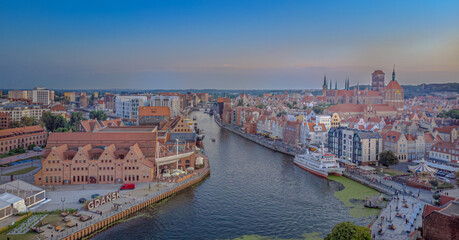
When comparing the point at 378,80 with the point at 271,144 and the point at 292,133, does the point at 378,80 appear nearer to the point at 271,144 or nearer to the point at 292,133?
the point at 292,133

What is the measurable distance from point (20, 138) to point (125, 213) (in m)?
41.1

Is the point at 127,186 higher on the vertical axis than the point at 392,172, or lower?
lower

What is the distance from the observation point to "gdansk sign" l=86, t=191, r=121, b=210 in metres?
30.6

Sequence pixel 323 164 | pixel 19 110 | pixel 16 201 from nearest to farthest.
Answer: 1. pixel 16 201
2. pixel 323 164
3. pixel 19 110

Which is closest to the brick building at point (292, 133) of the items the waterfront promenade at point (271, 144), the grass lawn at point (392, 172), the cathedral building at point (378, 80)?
the waterfront promenade at point (271, 144)

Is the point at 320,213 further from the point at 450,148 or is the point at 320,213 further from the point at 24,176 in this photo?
the point at 24,176

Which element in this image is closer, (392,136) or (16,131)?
(392,136)

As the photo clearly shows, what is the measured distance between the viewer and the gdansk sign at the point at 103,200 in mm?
30597

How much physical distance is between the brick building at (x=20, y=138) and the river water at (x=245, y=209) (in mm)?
36208

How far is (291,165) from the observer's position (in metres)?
53.6

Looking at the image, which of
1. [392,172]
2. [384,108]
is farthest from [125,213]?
[384,108]

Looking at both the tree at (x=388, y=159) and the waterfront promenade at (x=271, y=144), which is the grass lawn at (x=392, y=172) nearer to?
the tree at (x=388, y=159)

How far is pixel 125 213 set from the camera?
31.3m

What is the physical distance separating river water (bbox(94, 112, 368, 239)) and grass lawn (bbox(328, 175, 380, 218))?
0.88m
